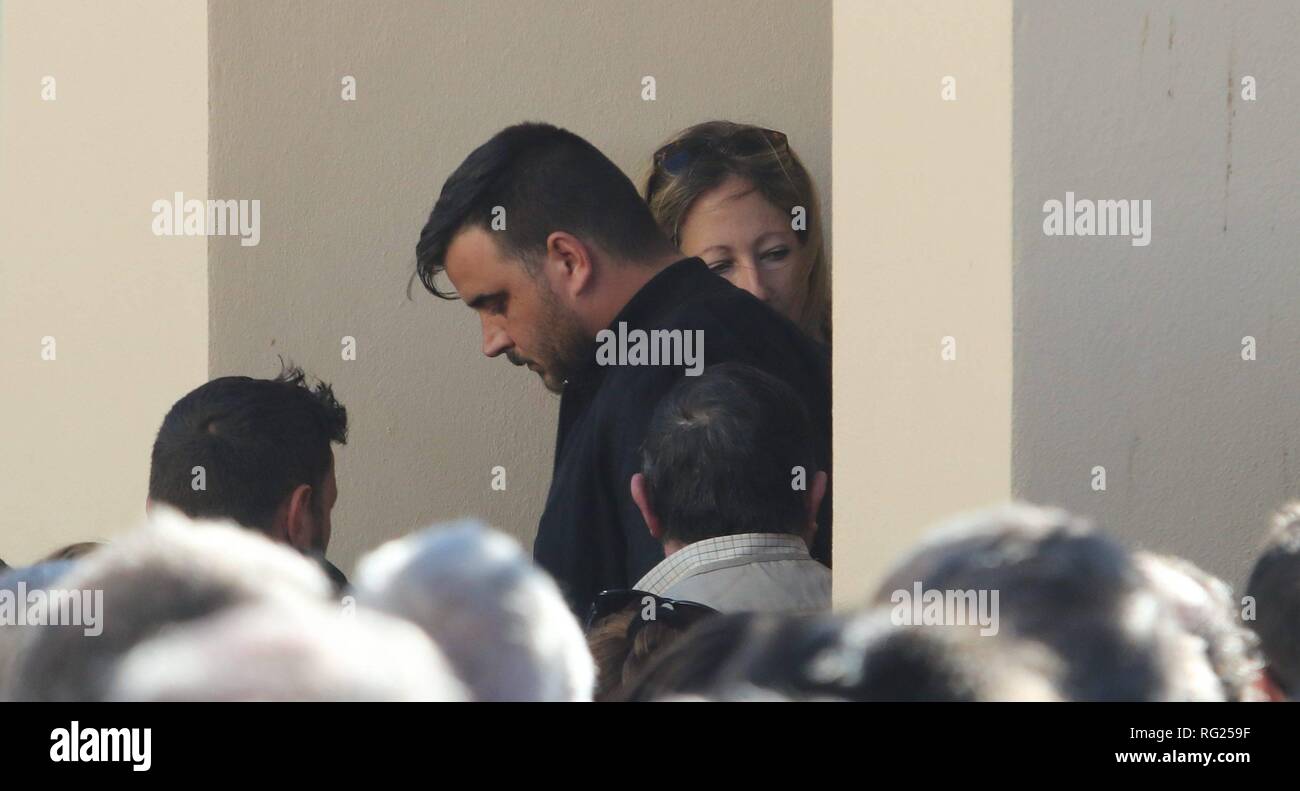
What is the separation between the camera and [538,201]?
3180 mm

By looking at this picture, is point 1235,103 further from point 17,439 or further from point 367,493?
point 17,439

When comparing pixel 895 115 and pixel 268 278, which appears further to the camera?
pixel 268 278

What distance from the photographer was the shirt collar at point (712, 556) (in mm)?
2242

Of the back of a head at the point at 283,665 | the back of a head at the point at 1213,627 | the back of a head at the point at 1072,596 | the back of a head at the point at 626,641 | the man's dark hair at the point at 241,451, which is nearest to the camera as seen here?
the back of a head at the point at 283,665

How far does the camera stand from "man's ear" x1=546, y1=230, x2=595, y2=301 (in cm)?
313

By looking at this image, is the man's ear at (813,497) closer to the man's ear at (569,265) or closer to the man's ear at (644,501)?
the man's ear at (644,501)

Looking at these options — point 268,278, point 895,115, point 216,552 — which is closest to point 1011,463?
point 895,115

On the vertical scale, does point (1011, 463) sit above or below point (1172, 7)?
below

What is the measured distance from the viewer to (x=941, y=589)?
4.19 ft

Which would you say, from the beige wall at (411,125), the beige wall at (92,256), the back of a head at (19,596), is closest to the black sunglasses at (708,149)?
the beige wall at (411,125)

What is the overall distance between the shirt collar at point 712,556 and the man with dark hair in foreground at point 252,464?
52 cm

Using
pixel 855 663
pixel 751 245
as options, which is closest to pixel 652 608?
pixel 855 663

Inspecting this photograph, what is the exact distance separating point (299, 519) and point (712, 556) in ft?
2.32

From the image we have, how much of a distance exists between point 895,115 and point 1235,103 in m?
0.46
